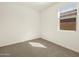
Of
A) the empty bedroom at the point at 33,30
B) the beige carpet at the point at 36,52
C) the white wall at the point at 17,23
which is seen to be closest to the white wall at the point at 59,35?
the empty bedroom at the point at 33,30

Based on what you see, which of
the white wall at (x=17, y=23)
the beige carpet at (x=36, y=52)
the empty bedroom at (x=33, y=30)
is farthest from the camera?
the white wall at (x=17, y=23)

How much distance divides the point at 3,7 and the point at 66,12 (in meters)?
2.87

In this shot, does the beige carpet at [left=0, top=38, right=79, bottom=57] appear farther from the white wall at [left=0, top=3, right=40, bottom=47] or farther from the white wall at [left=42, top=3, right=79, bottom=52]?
the white wall at [left=0, top=3, right=40, bottom=47]

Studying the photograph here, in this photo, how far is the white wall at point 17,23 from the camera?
3.46 meters

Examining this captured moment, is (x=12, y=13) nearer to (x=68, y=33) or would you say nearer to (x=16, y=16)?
(x=16, y=16)

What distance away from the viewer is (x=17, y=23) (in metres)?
3.99

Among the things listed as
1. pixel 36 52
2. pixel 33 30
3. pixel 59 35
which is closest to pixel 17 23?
pixel 33 30

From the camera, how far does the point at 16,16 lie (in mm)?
3932

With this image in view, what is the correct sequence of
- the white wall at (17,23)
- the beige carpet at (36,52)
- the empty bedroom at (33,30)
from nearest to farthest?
the beige carpet at (36,52) < the empty bedroom at (33,30) < the white wall at (17,23)

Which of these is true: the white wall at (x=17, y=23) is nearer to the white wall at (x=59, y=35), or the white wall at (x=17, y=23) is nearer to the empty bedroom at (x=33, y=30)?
the empty bedroom at (x=33, y=30)

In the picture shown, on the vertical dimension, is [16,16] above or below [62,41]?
above

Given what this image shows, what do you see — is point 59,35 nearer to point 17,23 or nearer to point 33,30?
point 33,30

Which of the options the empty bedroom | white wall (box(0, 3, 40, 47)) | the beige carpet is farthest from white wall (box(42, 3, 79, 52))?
white wall (box(0, 3, 40, 47))

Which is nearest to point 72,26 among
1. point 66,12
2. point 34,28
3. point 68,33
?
point 68,33
